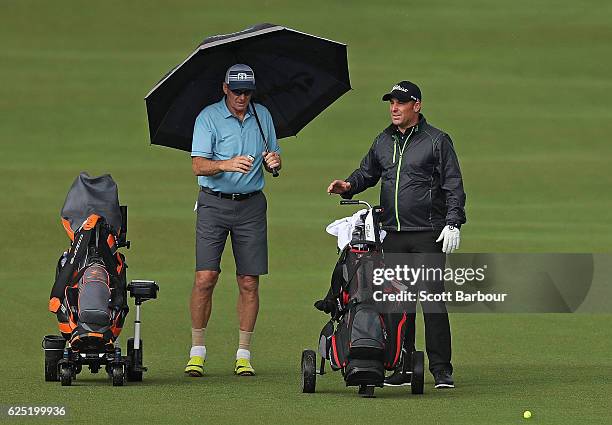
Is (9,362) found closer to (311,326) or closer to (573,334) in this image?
(311,326)

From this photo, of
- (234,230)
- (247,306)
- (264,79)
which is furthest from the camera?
(264,79)

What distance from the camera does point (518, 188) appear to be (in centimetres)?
2558

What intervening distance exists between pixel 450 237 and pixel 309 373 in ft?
4.02

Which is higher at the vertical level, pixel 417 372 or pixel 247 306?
pixel 247 306

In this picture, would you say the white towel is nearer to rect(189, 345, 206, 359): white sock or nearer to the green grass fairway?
the green grass fairway

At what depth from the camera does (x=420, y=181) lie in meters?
11.5

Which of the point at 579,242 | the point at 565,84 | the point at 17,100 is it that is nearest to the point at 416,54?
the point at 565,84

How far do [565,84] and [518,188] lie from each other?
10065 mm

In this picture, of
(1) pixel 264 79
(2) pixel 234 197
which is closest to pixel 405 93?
(2) pixel 234 197

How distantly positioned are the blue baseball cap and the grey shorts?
31.0 inches

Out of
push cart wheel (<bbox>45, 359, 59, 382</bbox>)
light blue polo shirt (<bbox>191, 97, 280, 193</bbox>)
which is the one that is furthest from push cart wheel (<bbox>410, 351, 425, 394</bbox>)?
push cart wheel (<bbox>45, 359, 59, 382</bbox>)

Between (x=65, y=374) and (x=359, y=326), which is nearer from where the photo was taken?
(x=359, y=326)

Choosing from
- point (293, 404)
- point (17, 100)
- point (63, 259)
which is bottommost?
point (293, 404)

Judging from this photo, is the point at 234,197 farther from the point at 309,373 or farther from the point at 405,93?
the point at 309,373
